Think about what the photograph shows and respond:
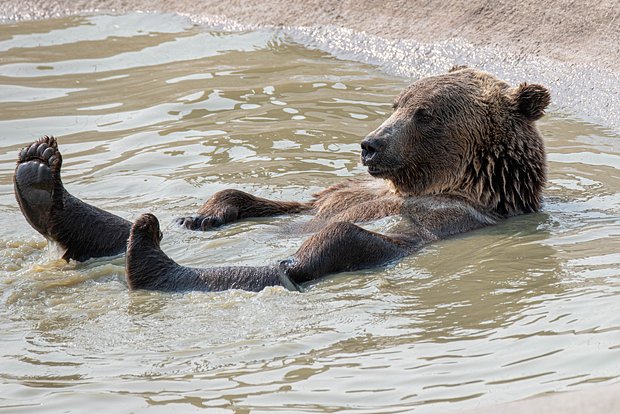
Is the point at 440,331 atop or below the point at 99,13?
below

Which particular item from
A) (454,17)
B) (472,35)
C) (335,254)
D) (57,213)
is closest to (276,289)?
(335,254)

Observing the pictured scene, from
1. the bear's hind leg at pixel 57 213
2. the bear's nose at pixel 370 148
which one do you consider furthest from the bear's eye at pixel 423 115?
the bear's hind leg at pixel 57 213

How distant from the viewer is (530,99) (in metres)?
7.60

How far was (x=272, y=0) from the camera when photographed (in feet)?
45.5

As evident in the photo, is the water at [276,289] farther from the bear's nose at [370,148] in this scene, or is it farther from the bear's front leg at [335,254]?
the bear's nose at [370,148]

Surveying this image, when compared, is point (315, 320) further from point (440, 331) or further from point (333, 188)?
point (333, 188)

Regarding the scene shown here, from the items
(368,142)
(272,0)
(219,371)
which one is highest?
(272,0)

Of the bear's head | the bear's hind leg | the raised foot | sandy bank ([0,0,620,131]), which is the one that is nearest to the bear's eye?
the bear's head

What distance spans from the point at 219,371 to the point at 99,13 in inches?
407

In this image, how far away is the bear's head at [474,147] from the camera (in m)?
7.64

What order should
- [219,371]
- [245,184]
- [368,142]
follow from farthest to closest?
[245,184] < [368,142] < [219,371]

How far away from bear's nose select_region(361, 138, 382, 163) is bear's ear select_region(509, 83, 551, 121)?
1009 mm

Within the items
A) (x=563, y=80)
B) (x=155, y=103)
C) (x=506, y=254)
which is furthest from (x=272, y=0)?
(x=506, y=254)

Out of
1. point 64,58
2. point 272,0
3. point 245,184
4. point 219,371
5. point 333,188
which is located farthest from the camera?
point 272,0
